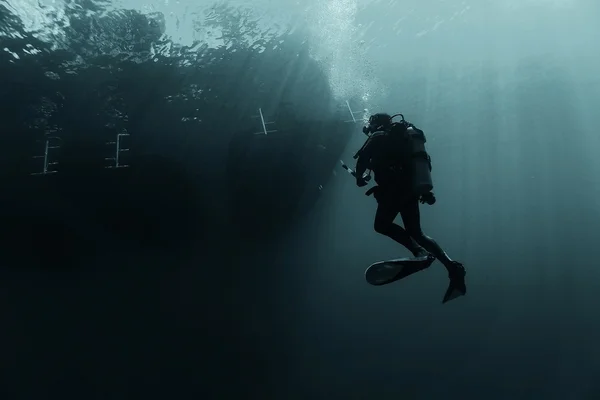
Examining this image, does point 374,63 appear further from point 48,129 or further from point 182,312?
point 182,312

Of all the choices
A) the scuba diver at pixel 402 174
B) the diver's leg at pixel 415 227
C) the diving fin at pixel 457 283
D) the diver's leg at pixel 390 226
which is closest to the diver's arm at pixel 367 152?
the scuba diver at pixel 402 174

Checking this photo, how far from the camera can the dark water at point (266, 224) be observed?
486 inches

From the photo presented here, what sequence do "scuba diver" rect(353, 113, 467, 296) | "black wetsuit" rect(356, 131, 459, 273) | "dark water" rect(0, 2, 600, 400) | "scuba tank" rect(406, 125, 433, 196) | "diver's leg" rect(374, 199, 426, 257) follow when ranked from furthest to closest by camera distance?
"dark water" rect(0, 2, 600, 400) < "diver's leg" rect(374, 199, 426, 257) < "black wetsuit" rect(356, 131, 459, 273) < "scuba diver" rect(353, 113, 467, 296) < "scuba tank" rect(406, 125, 433, 196)

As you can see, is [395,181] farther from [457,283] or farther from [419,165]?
[457,283]

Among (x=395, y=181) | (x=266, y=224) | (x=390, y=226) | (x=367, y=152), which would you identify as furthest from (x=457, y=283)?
(x=266, y=224)

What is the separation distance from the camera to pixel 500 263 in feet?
86.5

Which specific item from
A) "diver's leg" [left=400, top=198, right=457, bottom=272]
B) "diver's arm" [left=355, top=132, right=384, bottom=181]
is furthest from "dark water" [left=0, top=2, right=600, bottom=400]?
"diver's leg" [left=400, top=198, right=457, bottom=272]

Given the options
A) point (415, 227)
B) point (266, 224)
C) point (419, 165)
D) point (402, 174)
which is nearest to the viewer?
point (419, 165)

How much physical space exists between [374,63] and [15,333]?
19.9 m

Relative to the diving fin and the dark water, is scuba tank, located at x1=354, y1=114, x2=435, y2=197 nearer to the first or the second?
the diving fin

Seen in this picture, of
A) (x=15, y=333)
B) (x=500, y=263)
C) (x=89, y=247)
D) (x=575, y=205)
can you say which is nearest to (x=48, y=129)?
(x=89, y=247)

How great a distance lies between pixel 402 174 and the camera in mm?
3836

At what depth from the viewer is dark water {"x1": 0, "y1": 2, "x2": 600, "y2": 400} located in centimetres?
1234

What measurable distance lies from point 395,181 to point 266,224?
16610 millimetres
